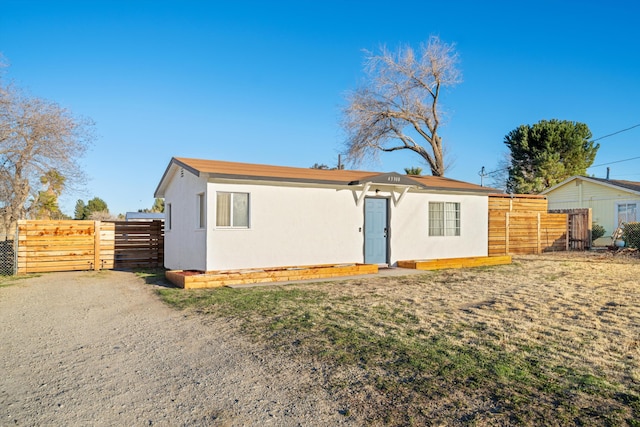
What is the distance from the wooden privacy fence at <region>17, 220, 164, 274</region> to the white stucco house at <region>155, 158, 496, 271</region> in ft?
3.19

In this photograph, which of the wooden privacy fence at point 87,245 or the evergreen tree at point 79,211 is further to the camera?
the evergreen tree at point 79,211

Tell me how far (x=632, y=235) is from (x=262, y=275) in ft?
54.7

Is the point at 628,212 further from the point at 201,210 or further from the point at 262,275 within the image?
the point at 201,210

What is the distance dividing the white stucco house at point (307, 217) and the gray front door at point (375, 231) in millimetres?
32

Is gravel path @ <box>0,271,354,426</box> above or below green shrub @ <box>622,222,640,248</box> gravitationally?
below

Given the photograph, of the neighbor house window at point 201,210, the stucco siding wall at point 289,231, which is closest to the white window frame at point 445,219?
the stucco siding wall at point 289,231

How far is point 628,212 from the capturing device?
81.1 feet

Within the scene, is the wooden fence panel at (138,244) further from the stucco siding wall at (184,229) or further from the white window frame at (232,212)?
the white window frame at (232,212)

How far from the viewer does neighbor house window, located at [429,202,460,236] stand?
14.9 m

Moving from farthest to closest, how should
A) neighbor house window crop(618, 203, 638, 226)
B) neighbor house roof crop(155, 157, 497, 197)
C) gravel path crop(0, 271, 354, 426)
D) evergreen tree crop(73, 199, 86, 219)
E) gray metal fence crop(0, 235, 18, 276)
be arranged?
1. evergreen tree crop(73, 199, 86, 219)
2. neighbor house window crop(618, 203, 638, 226)
3. gray metal fence crop(0, 235, 18, 276)
4. neighbor house roof crop(155, 157, 497, 197)
5. gravel path crop(0, 271, 354, 426)

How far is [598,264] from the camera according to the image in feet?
47.9

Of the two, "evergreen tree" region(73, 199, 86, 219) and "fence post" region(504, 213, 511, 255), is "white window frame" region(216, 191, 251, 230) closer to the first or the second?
"fence post" region(504, 213, 511, 255)

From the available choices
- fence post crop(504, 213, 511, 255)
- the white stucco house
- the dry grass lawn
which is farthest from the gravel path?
fence post crop(504, 213, 511, 255)

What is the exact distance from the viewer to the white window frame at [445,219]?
48.8 ft
